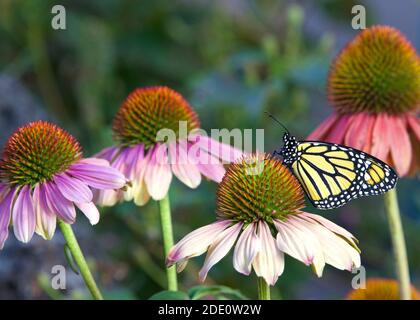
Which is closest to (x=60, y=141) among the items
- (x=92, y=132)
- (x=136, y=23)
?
(x=92, y=132)

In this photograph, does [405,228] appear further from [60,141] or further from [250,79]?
[60,141]

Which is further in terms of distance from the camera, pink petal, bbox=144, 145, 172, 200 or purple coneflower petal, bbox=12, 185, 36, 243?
pink petal, bbox=144, 145, 172, 200

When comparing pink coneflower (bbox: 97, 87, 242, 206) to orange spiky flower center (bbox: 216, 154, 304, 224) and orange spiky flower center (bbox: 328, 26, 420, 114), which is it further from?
orange spiky flower center (bbox: 328, 26, 420, 114)

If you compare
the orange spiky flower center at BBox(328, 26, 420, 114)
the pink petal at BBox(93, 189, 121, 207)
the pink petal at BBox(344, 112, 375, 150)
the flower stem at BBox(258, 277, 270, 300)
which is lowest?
the flower stem at BBox(258, 277, 270, 300)

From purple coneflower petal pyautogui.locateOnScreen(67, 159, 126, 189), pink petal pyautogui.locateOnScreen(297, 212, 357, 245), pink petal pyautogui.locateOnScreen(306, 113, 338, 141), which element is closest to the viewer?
pink petal pyautogui.locateOnScreen(297, 212, 357, 245)

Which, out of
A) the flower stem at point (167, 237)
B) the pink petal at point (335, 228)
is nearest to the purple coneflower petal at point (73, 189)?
the flower stem at point (167, 237)

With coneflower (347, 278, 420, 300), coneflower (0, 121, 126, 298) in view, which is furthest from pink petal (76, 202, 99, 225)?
coneflower (347, 278, 420, 300)

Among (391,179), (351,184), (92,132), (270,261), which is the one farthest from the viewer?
(92,132)

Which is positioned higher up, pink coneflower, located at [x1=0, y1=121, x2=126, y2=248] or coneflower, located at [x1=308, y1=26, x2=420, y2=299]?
coneflower, located at [x1=308, y1=26, x2=420, y2=299]
